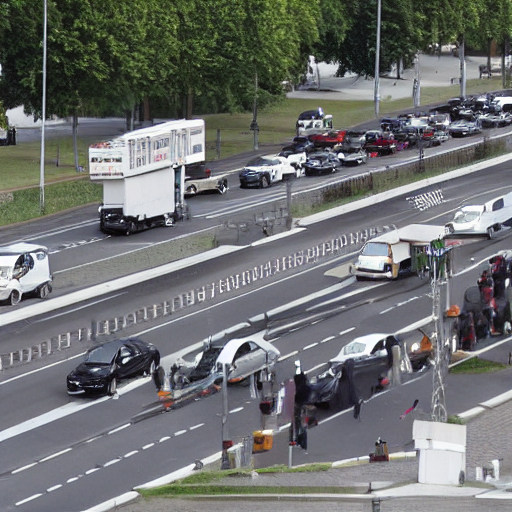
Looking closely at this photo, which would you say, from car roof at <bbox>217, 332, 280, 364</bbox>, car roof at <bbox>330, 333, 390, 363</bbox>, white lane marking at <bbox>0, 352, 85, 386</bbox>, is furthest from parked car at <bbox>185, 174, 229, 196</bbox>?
car roof at <bbox>330, 333, 390, 363</bbox>

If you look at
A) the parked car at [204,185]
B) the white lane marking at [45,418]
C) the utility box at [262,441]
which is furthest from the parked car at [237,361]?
the parked car at [204,185]

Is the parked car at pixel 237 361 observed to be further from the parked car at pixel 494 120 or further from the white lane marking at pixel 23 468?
the parked car at pixel 494 120

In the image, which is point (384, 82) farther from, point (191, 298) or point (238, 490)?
point (238, 490)

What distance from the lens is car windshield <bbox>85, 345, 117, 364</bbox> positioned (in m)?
38.9

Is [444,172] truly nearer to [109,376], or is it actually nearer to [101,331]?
[101,331]

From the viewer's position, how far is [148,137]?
59.0 metres

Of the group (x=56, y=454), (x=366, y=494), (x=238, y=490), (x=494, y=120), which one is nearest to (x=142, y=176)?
(x=56, y=454)

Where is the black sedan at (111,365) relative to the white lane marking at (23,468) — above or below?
above

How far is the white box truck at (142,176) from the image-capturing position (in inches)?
2255

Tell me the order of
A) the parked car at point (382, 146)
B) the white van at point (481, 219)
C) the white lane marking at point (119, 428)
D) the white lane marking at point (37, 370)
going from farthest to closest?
1. the parked car at point (382, 146)
2. the white van at point (481, 219)
3. the white lane marking at point (37, 370)
4. the white lane marking at point (119, 428)

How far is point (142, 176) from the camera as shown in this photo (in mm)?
58438

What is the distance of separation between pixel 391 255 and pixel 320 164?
21543 millimetres

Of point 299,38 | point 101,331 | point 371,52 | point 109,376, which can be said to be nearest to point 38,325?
point 101,331

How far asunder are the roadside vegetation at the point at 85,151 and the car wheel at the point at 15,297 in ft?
46.9
